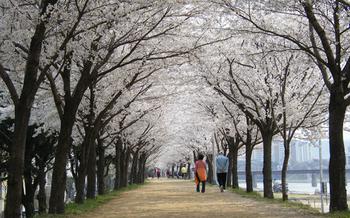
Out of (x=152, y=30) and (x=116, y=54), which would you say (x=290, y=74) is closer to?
(x=116, y=54)

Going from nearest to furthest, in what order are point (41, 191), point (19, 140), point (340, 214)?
point (19, 140) < point (340, 214) < point (41, 191)

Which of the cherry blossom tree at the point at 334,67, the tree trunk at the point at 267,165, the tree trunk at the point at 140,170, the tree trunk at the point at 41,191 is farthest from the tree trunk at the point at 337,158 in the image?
the tree trunk at the point at 140,170

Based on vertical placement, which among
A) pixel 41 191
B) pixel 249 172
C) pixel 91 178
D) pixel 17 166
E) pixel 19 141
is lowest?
pixel 41 191

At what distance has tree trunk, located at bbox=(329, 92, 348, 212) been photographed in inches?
416

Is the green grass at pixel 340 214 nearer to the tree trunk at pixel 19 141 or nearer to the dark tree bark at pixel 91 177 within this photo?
the tree trunk at pixel 19 141

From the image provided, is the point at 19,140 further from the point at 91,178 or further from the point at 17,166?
the point at 91,178

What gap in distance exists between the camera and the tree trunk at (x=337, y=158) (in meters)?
10.6

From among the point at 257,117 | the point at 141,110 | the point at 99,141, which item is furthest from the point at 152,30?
the point at 141,110

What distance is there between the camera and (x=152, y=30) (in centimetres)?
1247

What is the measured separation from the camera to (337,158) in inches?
419

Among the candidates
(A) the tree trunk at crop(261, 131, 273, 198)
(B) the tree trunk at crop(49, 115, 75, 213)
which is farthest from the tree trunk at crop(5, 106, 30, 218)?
(A) the tree trunk at crop(261, 131, 273, 198)

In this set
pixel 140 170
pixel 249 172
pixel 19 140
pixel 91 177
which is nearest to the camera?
pixel 19 140

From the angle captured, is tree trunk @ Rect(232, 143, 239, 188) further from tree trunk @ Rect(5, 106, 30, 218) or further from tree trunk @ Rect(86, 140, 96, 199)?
tree trunk @ Rect(5, 106, 30, 218)

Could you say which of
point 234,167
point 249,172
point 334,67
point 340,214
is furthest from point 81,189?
point 234,167
